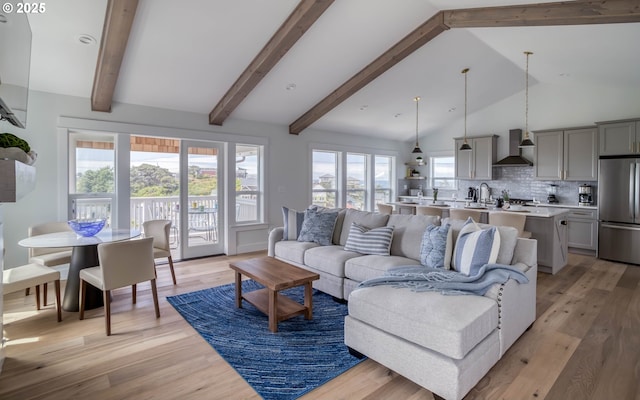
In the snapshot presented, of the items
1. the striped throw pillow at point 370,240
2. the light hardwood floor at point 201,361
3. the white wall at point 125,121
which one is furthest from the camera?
the white wall at point 125,121

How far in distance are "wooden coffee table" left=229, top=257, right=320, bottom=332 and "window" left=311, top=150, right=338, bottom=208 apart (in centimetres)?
370

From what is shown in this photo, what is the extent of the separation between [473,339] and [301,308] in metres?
1.57

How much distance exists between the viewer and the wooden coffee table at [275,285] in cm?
282

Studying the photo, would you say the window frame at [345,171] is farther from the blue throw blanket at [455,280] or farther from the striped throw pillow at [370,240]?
the blue throw blanket at [455,280]

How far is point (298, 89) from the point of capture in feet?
16.8

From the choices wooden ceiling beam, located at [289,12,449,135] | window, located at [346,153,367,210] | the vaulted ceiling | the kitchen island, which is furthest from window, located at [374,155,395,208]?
the kitchen island

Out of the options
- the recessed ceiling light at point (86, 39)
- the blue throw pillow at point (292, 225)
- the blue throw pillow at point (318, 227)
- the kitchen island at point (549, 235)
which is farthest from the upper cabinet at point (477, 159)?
the recessed ceiling light at point (86, 39)

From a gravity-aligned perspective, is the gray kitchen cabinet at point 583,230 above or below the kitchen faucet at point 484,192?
below

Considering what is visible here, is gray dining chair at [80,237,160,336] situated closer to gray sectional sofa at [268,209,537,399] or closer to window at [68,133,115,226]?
window at [68,133,115,226]

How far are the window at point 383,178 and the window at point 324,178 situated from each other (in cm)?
138

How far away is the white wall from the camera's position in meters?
4.00

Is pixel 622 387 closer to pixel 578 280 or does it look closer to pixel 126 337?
pixel 578 280

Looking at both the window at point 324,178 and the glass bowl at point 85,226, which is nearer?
the glass bowl at point 85,226

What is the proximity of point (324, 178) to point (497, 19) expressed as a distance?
4438 millimetres
